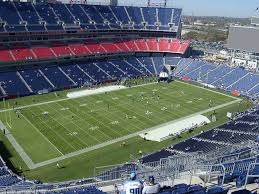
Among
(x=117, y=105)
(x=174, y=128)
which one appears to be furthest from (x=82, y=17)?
(x=174, y=128)

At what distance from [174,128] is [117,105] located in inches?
478

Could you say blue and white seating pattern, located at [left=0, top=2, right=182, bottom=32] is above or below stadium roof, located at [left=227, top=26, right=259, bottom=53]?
above

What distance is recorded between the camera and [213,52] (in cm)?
9325

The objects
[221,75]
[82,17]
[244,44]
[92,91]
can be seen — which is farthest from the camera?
[244,44]

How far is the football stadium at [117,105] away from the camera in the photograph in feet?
74.6

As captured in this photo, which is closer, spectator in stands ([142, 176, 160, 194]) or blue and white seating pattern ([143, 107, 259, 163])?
spectator in stands ([142, 176, 160, 194])

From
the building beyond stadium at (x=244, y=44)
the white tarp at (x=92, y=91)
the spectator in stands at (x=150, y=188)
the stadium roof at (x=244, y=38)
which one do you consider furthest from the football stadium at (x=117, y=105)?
the building beyond stadium at (x=244, y=44)

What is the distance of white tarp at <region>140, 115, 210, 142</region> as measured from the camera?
142 feet

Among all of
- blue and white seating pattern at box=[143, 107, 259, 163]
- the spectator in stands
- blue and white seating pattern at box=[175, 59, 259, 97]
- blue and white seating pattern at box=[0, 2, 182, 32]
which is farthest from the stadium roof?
the spectator in stands

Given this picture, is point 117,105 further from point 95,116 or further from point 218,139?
point 218,139

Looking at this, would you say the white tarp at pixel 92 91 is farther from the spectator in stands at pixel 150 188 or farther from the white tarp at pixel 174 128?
the spectator in stands at pixel 150 188

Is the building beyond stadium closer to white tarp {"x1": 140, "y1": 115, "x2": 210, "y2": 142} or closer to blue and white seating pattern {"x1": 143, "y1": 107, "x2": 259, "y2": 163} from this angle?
white tarp {"x1": 140, "y1": 115, "x2": 210, "y2": 142}

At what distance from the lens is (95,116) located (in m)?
49.3

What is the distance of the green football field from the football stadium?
0.16 metres
